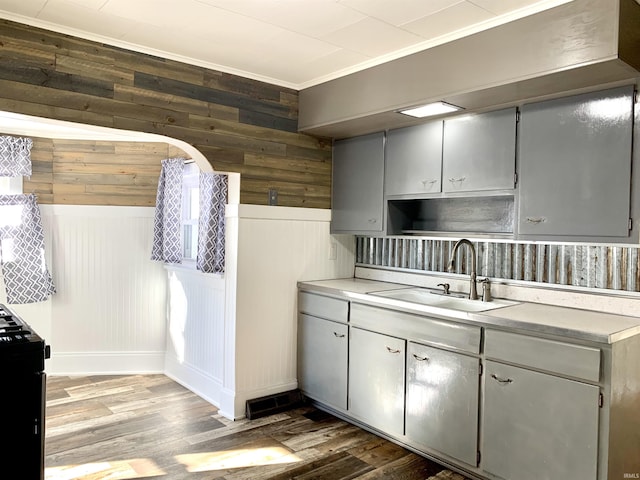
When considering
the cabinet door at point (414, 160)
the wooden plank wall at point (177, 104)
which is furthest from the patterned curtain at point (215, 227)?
the cabinet door at point (414, 160)

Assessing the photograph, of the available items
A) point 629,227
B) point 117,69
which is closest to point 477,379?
point 629,227

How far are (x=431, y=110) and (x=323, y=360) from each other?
1859mm

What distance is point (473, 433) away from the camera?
261 cm

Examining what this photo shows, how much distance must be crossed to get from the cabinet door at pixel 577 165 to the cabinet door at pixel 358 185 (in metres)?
1.09

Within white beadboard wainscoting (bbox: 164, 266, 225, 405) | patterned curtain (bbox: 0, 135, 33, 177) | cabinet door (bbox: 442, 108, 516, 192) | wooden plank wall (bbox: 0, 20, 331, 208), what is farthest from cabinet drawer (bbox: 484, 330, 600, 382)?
patterned curtain (bbox: 0, 135, 33, 177)

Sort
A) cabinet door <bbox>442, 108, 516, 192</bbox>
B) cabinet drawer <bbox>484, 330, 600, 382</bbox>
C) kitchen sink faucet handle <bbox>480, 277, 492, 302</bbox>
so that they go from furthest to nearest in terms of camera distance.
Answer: kitchen sink faucet handle <bbox>480, 277, 492, 302</bbox> < cabinet door <bbox>442, 108, 516, 192</bbox> < cabinet drawer <bbox>484, 330, 600, 382</bbox>

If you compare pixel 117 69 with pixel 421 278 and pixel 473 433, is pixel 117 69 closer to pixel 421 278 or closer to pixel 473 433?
pixel 421 278

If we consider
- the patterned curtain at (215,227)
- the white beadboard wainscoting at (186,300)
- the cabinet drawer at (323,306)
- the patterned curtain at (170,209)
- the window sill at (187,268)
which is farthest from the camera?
the patterned curtain at (170,209)

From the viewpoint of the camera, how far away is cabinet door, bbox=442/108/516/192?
9.19 feet

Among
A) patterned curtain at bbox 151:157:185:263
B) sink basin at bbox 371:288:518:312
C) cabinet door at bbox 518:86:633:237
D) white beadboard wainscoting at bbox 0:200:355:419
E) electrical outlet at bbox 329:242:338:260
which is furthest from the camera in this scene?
patterned curtain at bbox 151:157:185:263

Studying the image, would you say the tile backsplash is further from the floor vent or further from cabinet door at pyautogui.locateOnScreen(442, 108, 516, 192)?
the floor vent

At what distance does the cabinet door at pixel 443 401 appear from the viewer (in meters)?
2.62

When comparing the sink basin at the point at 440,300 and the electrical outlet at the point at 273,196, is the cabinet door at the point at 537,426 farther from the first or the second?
the electrical outlet at the point at 273,196

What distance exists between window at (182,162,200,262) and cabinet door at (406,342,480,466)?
2.30 m
